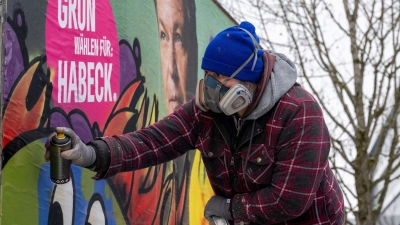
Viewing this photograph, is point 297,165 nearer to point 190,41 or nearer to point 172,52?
point 172,52

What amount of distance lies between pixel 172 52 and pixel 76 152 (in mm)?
2374

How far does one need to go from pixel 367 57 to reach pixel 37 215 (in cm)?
755

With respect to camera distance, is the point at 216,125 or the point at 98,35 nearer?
the point at 216,125

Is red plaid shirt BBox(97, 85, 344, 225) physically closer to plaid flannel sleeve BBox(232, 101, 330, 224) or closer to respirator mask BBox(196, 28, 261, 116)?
plaid flannel sleeve BBox(232, 101, 330, 224)

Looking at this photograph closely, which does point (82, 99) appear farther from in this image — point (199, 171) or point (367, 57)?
point (367, 57)

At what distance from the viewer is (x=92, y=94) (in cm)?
401

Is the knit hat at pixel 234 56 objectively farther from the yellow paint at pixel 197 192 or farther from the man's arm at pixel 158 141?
the yellow paint at pixel 197 192

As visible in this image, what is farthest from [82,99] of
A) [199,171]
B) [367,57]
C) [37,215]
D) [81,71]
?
[367,57]

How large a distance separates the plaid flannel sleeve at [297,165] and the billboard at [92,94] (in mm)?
1122

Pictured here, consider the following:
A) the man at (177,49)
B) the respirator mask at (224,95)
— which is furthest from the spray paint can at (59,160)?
the man at (177,49)

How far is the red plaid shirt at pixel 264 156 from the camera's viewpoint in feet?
10.6

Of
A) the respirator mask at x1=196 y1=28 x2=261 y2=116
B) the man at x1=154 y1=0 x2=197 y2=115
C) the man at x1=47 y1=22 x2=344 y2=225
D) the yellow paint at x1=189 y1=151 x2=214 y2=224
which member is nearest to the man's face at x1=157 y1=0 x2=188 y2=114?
the man at x1=154 y1=0 x2=197 y2=115

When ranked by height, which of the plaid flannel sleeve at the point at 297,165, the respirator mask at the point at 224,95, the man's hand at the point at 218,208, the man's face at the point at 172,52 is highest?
the man's face at the point at 172,52

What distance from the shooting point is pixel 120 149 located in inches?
134
